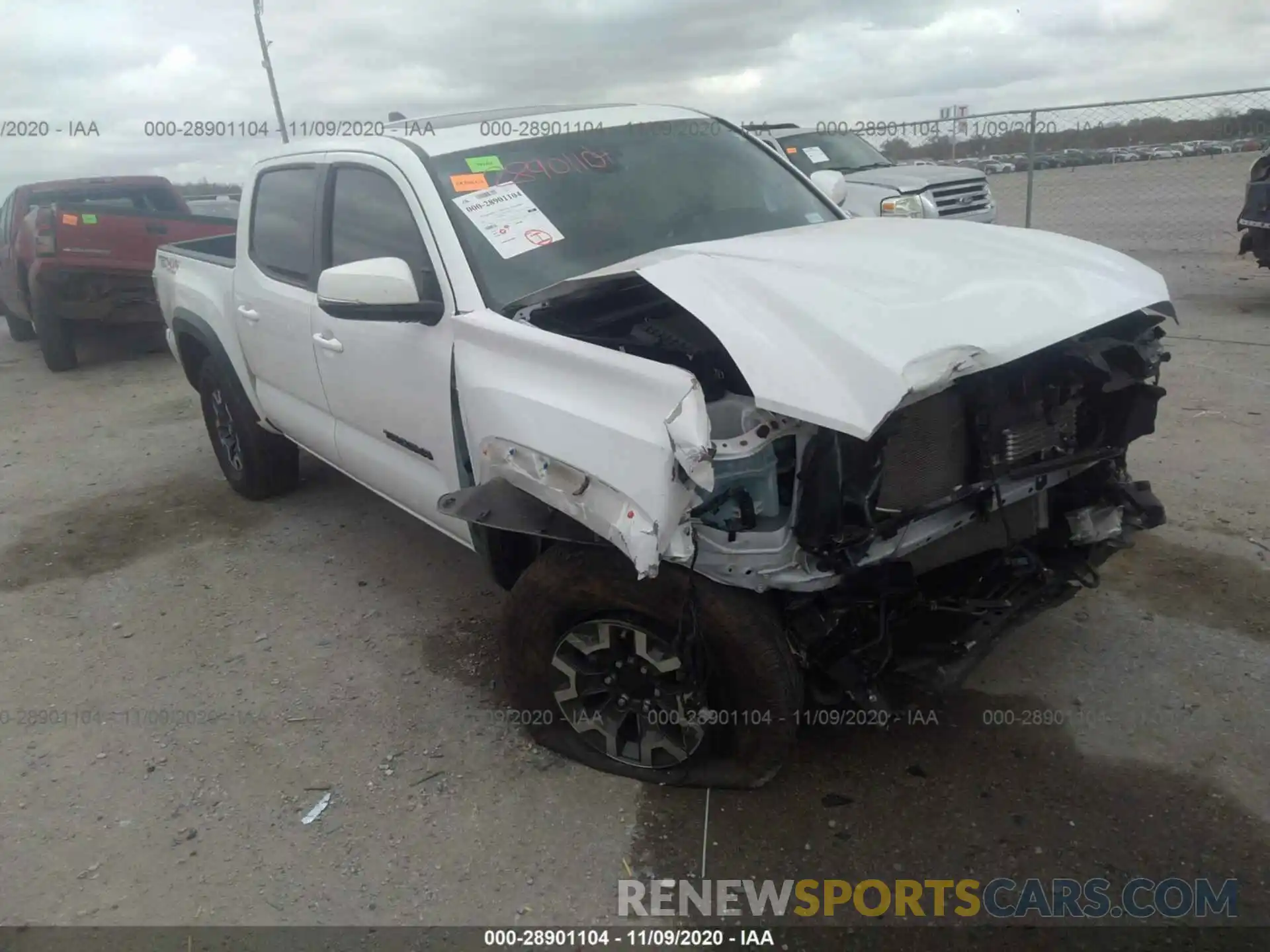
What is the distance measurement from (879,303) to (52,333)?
1004 cm

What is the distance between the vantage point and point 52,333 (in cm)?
985

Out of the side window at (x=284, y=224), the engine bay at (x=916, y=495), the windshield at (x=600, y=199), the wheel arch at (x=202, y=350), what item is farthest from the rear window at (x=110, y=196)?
the engine bay at (x=916, y=495)

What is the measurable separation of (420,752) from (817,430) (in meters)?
1.79

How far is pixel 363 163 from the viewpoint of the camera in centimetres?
360

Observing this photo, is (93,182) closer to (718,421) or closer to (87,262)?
(87,262)

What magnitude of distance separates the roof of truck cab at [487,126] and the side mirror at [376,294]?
62 cm

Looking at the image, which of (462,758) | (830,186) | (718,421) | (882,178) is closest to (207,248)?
(830,186)

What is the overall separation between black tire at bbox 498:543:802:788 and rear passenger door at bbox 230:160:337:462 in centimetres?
163

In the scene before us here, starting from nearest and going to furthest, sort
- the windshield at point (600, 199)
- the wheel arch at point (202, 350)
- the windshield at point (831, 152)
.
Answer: the windshield at point (600, 199)
the wheel arch at point (202, 350)
the windshield at point (831, 152)

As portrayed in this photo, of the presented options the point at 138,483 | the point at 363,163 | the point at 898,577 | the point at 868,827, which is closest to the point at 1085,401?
the point at 898,577

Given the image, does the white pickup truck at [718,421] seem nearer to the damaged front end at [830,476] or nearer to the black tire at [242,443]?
the damaged front end at [830,476]

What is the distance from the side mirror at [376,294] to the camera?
9.68ft

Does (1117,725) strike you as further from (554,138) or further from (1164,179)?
(1164,179)

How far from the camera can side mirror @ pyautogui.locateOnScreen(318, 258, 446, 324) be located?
295cm
